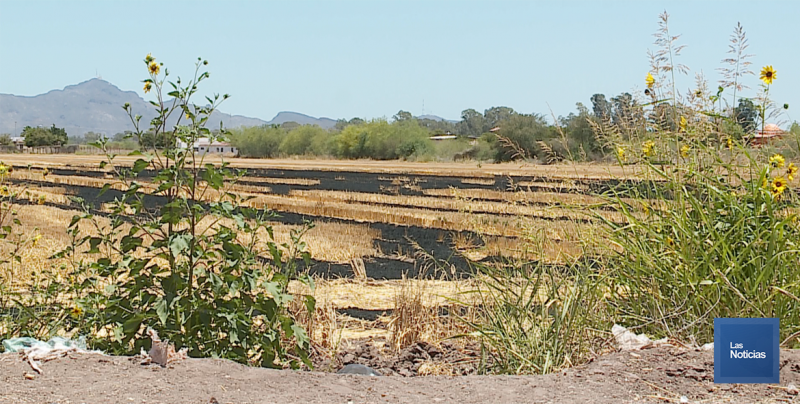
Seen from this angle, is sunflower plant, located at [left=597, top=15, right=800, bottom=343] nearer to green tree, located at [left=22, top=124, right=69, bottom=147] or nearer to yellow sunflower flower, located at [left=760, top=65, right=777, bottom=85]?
yellow sunflower flower, located at [left=760, top=65, right=777, bottom=85]

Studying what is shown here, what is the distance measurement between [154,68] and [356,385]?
7.96 ft

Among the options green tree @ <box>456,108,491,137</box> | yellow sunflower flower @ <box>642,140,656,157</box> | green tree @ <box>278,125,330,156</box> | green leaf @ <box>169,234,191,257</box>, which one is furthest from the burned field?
green tree @ <box>456,108,491,137</box>

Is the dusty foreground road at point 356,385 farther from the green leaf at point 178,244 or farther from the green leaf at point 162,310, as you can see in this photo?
the green leaf at point 178,244

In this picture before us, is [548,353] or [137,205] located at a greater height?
[137,205]

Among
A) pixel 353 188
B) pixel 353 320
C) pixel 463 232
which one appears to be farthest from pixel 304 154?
pixel 353 320

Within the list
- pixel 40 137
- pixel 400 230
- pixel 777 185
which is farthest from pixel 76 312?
pixel 40 137

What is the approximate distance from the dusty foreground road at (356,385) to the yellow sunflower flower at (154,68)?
182 centimetres

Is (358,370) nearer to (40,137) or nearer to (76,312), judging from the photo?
(76,312)

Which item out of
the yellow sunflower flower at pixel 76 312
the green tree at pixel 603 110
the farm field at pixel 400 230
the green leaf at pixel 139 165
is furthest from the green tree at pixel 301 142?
the green leaf at pixel 139 165

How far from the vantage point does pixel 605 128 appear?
6.05m

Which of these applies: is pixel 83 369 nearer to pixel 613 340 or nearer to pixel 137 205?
pixel 137 205

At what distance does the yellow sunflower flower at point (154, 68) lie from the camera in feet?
16.2

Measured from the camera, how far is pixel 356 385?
392cm

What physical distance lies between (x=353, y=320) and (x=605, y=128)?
327 centimetres
